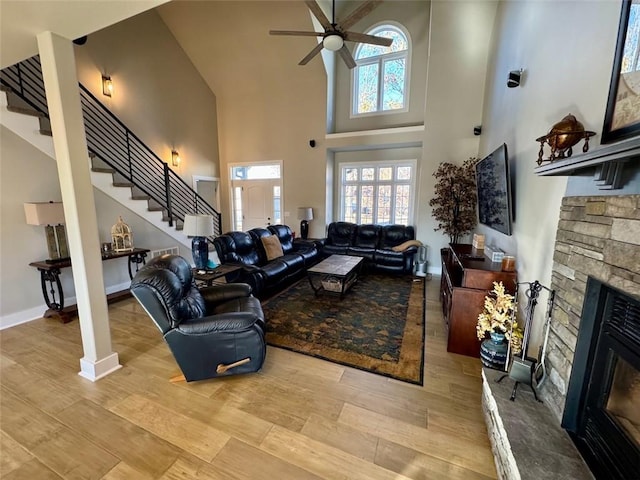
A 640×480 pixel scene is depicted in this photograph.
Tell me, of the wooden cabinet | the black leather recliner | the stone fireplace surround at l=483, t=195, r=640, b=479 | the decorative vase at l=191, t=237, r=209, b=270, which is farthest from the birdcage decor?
the stone fireplace surround at l=483, t=195, r=640, b=479

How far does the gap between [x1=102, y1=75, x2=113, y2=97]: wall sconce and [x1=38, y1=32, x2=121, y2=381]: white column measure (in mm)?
3395

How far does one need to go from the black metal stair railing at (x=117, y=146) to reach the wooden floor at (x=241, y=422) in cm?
312

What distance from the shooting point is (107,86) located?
4719 mm

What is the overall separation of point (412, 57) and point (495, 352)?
582cm

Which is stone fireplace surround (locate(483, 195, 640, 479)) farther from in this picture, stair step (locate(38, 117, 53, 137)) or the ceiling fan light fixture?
stair step (locate(38, 117, 53, 137))

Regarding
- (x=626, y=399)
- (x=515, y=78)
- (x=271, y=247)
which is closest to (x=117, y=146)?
(x=271, y=247)

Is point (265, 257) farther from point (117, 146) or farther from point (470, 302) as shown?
point (117, 146)

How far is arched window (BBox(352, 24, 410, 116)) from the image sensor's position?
5688mm

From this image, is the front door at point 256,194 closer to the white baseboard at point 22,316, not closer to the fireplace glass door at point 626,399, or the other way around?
the white baseboard at point 22,316

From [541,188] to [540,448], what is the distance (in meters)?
1.79

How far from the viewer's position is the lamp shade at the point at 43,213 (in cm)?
304

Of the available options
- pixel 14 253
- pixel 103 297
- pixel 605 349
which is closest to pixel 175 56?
pixel 14 253

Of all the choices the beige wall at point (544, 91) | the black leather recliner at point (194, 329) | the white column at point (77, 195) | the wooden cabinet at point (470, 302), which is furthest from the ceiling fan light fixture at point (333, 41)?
the black leather recliner at point (194, 329)

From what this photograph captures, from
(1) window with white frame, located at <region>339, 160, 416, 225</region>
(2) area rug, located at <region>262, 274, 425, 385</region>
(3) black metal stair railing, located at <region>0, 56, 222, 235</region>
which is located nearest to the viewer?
(2) area rug, located at <region>262, 274, 425, 385</region>
